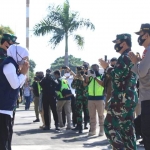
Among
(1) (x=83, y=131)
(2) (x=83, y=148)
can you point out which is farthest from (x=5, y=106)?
(1) (x=83, y=131)

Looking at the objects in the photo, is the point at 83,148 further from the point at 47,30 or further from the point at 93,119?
the point at 47,30

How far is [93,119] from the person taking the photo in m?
12.9

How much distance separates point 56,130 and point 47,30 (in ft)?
65.3

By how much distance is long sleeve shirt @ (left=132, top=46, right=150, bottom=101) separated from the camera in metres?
6.43

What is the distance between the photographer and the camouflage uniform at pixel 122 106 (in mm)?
7449

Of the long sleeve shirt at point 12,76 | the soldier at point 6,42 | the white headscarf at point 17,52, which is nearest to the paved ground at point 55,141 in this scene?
the soldier at point 6,42

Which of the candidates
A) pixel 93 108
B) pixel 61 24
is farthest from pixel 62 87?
pixel 61 24

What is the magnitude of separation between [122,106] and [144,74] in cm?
111

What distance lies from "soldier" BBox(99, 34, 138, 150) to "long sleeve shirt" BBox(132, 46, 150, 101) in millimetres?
771

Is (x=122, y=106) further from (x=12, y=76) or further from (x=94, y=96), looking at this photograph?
Result: (x=94, y=96)

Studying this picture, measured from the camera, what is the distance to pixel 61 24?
1335 inches

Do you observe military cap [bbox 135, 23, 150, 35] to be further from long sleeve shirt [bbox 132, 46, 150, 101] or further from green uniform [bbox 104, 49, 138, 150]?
green uniform [bbox 104, 49, 138, 150]

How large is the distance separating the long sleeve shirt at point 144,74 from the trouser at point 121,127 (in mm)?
860

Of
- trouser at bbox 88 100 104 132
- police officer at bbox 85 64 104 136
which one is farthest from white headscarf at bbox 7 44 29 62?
trouser at bbox 88 100 104 132
